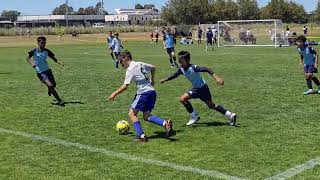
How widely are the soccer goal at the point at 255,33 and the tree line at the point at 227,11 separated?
195ft

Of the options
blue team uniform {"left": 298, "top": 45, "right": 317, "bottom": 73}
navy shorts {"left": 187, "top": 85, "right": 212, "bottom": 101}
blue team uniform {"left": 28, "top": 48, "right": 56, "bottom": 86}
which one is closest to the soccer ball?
navy shorts {"left": 187, "top": 85, "right": 212, "bottom": 101}

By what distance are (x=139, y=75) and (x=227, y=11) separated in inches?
4300

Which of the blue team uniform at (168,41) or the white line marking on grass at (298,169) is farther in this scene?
the blue team uniform at (168,41)

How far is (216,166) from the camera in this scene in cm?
747

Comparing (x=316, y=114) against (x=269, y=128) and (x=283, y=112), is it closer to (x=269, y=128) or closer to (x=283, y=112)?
(x=283, y=112)

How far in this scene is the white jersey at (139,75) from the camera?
916 cm

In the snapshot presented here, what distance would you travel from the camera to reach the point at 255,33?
50.7 metres

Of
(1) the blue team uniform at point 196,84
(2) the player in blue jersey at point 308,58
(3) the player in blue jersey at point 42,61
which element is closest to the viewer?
(1) the blue team uniform at point 196,84

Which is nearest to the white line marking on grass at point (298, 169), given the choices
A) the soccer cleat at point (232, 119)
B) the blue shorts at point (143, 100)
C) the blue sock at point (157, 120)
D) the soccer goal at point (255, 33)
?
the soccer cleat at point (232, 119)

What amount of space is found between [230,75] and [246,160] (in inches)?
532

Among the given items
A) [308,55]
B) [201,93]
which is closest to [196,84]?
[201,93]

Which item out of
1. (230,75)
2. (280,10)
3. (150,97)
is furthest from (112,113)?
(280,10)

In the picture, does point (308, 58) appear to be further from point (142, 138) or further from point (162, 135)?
point (142, 138)

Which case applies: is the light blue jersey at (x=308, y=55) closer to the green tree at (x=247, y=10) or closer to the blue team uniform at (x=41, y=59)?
the blue team uniform at (x=41, y=59)
